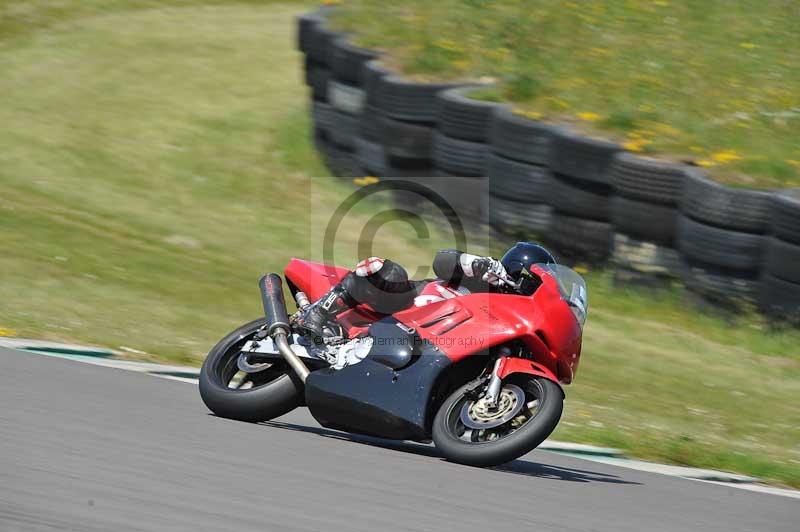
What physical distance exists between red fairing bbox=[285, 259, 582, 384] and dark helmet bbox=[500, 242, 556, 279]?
0.40ft

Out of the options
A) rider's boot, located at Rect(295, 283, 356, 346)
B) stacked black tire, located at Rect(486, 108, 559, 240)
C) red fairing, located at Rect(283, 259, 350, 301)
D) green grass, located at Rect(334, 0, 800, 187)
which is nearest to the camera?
rider's boot, located at Rect(295, 283, 356, 346)

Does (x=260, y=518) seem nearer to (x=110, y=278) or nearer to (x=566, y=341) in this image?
(x=566, y=341)

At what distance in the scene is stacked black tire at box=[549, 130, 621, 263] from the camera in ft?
35.2

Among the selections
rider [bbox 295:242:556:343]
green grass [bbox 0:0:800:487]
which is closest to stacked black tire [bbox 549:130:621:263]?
green grass [bbox 0:0:800:487]

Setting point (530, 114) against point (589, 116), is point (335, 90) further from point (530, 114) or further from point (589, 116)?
point (589, 116)

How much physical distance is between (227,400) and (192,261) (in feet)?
17.2

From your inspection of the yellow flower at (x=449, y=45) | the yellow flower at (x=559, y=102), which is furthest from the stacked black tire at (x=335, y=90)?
the yellow flower at (x=559, y=102)

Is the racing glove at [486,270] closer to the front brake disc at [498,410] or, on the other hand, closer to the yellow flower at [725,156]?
the front brake disc at [498,410]

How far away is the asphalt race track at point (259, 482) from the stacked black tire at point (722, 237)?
13.4 ft

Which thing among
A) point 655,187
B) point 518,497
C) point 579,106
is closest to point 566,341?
point 518,497

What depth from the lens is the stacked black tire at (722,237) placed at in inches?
384

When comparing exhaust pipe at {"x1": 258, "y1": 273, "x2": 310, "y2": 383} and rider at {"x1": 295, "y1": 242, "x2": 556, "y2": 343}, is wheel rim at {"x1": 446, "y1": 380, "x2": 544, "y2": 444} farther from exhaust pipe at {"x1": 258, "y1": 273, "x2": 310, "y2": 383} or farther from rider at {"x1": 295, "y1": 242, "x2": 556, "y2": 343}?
exhaust pipe at {"x1": 258, "y1": 273, "x2": 310, "y2": 383}

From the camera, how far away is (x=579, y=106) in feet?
39.5

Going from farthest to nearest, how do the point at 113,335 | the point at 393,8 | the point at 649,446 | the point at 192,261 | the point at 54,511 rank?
the point at 393,8 < the point at 192,261 < the point at 113,335 < the point at 649,446 < the point at 54,511
